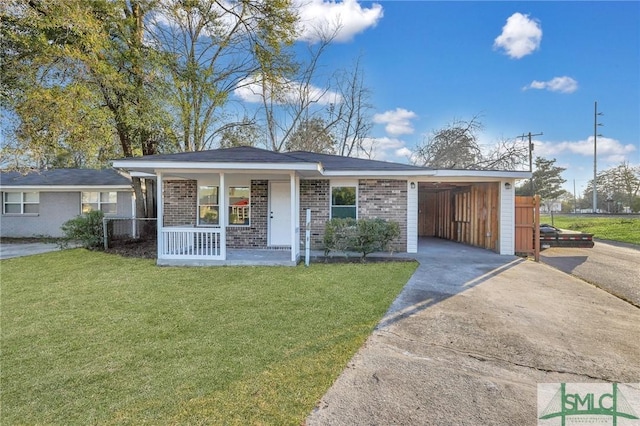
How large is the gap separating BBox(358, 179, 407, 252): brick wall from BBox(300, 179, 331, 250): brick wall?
3.53 feet

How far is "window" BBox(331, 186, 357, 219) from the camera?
10.0 metres

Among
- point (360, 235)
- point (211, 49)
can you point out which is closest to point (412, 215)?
point (360, 235)

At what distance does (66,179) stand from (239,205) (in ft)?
34.3

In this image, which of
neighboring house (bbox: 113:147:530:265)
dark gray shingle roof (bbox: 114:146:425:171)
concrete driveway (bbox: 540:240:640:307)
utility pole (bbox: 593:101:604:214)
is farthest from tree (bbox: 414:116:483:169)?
utility pole (bbox: 593:101:604:214)

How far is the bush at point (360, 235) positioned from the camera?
838 centimetres

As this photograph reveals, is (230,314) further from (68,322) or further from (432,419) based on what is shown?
(432,419)

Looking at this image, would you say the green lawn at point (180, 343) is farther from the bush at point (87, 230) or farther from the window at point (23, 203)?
the window at point (23, 203)

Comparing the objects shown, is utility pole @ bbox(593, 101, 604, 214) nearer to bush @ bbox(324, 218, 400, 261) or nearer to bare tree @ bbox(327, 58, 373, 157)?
bare tree @ bbox(327, 58, 373, 157)

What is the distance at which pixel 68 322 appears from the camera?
14.0 ft

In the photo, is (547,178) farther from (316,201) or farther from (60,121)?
(60,121)

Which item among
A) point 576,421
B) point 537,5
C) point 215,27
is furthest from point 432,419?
point 215,27

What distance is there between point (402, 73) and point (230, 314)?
1529 centimetres

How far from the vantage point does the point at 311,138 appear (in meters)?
22.3

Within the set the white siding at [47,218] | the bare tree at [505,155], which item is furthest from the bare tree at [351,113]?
the white siding at [47,218]
